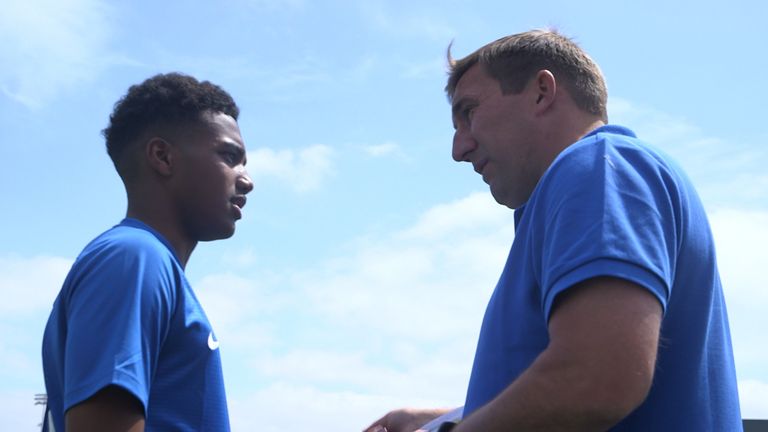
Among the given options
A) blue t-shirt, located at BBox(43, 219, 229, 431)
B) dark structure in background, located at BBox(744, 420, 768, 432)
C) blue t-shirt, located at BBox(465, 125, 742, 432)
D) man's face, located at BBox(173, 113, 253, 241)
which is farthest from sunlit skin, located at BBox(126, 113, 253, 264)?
dark structure in background, located at BBox(744, 420, 768, 432)

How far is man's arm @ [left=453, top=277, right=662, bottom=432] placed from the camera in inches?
76.8

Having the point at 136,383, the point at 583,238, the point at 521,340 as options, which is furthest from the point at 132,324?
the point at 583,238

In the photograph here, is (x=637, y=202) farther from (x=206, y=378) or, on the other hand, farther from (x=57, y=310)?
(x=57, y=310)

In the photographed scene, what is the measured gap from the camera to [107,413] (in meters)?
2.92

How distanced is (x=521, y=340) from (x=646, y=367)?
41cm

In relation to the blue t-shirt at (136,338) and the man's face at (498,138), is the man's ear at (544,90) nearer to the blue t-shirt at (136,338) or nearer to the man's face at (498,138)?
the man's face at (498,138)

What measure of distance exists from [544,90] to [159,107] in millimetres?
1922

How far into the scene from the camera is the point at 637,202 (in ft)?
7.11

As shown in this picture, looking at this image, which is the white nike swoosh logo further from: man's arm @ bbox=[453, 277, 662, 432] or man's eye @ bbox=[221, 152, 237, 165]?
man's arm @ bbox=[453, 277, 662, 432]

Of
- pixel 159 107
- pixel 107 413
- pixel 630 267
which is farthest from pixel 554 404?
pixel 159 107

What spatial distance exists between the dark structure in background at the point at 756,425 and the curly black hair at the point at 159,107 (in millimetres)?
17775

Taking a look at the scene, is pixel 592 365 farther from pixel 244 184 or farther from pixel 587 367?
pixel 244 184

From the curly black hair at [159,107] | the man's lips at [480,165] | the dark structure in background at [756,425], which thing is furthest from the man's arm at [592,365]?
the dark structure in background at [756,425]

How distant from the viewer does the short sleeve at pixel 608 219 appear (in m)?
2.03
